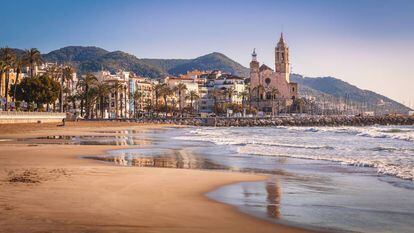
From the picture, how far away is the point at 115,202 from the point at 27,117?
6430 cm

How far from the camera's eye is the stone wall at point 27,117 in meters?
62.0

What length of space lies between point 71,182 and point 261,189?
5152 mm

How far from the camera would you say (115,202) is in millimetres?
10648

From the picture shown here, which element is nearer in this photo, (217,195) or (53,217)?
(53,217)

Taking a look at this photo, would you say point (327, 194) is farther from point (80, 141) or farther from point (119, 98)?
point (119, 98)

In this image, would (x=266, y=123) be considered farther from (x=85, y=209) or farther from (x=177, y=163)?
(x=85, y=209)

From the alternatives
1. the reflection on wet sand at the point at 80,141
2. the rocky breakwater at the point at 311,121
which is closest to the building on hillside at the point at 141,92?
the rocky breakwater at the point at 311,121

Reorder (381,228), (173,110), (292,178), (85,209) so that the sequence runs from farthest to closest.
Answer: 1. (173,110)
2. (292,178)
3. (85,209)
4. (381,228)

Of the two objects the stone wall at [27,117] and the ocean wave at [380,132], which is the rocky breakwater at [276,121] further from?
the ocean wave at [380,132]

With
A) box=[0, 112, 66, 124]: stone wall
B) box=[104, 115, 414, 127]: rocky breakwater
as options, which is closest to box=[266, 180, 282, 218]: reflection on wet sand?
box=[0, 112, 66, 124]: stone wall

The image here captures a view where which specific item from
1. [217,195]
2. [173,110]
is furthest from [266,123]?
[217,195]

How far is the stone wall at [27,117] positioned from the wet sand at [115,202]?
48521 millimetres

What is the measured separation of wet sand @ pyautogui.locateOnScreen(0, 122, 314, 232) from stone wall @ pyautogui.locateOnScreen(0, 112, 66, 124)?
48521 mm

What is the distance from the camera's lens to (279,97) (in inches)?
7623
